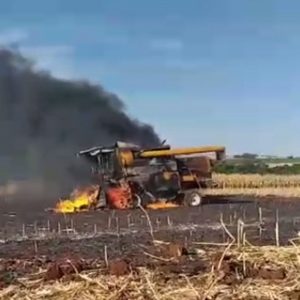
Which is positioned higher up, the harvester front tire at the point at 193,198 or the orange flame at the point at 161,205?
the harvester front tire at the point at 193,198

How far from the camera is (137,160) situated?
3244 cm

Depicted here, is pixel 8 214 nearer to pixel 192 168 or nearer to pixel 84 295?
pixel 192 168

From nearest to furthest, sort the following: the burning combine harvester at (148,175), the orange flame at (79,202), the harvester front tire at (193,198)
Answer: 1. the orange flame at (79,202)
2. the burning combine harvester at (148,175)
3. the harvester front tire at (193,198)

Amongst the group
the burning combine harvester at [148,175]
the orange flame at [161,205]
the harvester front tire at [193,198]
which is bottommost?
the orange flame at [161,205]

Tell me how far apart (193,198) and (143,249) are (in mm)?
20471

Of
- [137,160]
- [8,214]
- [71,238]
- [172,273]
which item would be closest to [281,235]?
[71,238]

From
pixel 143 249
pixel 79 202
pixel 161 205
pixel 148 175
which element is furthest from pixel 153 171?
pixel 143 249

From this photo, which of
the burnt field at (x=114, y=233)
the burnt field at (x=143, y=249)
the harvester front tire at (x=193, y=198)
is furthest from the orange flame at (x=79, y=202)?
the burnt field at (x=114, y=233)

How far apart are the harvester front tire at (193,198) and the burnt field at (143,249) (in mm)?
4207

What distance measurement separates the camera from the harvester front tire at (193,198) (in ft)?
103

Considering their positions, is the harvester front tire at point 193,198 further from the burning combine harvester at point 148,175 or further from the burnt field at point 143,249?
the burnt field at point 143,249

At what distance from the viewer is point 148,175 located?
105 ft

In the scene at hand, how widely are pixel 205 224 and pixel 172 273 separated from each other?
43.3ft

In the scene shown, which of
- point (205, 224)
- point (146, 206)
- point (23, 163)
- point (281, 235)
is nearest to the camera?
point (281, 235)
